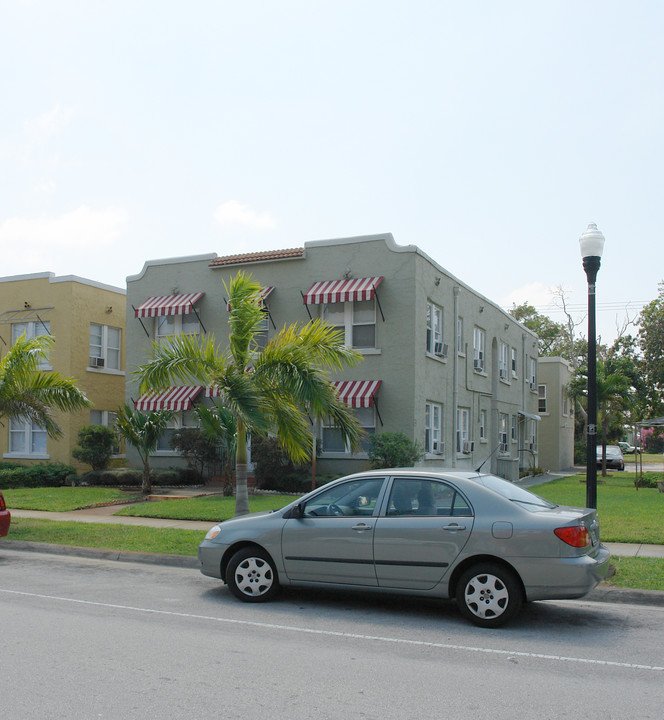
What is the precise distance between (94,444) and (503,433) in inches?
619

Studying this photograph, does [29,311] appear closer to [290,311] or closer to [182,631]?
[290,311]

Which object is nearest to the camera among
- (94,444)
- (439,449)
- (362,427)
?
(362,427)

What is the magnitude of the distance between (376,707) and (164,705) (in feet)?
4.56

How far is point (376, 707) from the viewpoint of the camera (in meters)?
5.08

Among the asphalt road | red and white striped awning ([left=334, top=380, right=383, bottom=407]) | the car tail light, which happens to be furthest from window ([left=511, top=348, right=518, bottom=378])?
the car tail light

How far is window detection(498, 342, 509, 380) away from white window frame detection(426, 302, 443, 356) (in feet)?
23.4

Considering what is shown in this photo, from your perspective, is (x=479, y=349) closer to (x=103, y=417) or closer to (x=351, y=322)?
(x=351, y=322)

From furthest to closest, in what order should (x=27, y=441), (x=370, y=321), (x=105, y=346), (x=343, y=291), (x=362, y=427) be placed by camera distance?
(x=105, y=346) → (x=27, y=441) → (x=370, y=321) → (x=362, y=427) → (x=343, y=291)

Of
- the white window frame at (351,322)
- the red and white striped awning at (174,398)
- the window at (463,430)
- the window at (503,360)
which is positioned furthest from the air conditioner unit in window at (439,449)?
the window at (503,360)

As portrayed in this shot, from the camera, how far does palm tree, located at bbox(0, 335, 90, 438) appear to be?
48.0 feet

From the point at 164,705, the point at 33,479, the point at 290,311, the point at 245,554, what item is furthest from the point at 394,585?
A: the point at 33,479

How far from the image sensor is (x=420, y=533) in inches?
300

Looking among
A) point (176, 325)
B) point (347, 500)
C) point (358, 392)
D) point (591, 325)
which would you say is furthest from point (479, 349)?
point (347, 500)

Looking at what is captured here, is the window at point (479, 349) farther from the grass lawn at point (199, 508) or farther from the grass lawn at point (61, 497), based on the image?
the grass lawn at point (61, 497)
